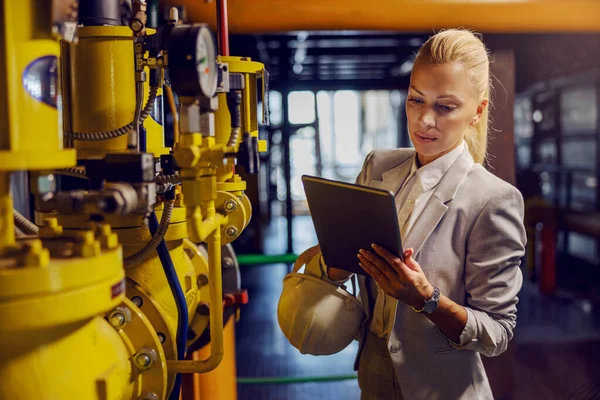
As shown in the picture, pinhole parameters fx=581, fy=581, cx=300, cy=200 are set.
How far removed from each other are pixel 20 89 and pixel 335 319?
86 cm

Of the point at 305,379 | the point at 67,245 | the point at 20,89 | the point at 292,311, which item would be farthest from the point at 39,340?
the point at 305,379

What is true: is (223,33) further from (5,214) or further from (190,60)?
(5,214)

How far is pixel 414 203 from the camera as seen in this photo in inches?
51.9

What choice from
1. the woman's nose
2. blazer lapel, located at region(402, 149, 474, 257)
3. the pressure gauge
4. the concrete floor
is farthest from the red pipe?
the concrete floor

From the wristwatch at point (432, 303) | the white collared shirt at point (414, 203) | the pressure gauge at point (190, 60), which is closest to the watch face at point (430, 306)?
the wristwatch at point (432, 303)

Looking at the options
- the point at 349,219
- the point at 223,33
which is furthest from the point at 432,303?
the point at 223,33

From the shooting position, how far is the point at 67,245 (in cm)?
82

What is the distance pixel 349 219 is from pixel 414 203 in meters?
0.23

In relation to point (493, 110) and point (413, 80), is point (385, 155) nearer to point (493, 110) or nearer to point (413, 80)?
point (413, 80)

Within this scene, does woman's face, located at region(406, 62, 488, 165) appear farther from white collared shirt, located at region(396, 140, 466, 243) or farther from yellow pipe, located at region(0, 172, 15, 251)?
yellow pipe, located at region(0, 172, 15, 251)

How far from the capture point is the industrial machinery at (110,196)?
730 mm

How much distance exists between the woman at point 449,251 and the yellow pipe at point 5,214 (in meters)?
0.65

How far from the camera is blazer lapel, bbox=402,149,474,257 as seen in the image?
49.6 inches

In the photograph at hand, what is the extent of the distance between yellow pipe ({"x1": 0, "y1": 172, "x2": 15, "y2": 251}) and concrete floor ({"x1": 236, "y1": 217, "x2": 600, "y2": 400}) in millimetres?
2183
